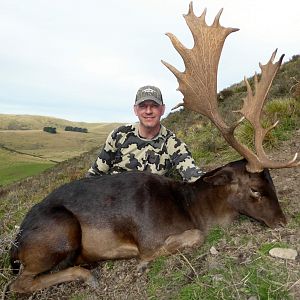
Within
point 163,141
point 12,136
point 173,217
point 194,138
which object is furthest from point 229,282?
point 12,136

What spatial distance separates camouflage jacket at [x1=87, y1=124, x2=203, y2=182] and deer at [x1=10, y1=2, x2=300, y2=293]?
1309mm

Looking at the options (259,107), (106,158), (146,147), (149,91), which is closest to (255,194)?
(259,107)

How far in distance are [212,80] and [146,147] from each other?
1.98m

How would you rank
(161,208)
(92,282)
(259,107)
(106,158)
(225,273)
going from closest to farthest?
(225,273), (92,282), (259,107), (161,208), (106,158)

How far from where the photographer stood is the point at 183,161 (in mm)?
6812

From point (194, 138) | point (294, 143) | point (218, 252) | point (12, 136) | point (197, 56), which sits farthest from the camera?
point (12, 136)

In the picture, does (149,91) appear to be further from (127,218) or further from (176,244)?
(176,244)

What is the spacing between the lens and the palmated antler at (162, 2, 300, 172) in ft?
17.3

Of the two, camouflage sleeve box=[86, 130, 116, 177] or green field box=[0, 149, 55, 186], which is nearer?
camouflage sleeve box=[86, 130, 116, 177]

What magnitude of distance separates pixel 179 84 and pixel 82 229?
207 cm

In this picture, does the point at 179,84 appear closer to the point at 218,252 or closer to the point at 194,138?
the point at 218,252

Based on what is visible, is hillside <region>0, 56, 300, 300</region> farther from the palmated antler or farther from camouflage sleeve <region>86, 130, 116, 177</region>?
camouflage sleeve <region>86, 130, 116, 177</region>

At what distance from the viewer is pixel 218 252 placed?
5.00m

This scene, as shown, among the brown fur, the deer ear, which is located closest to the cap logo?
the brown fur
